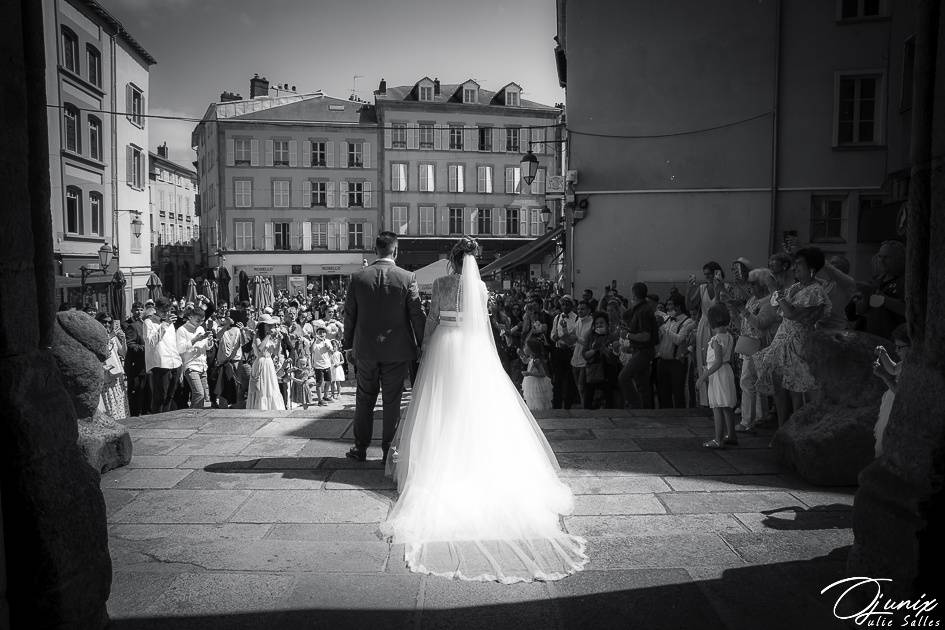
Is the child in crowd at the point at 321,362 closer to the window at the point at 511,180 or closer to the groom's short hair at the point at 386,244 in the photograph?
the groom's short hair at the point at 386,244

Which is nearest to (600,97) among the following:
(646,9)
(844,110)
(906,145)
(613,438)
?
(646,9)

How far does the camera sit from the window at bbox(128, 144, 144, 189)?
2661 cm

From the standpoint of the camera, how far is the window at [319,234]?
47.6 metres

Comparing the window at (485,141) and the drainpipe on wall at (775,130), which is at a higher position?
the window at (485,141)

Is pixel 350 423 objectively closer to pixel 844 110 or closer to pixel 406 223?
pixel 844 110

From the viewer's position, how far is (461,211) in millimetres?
48125

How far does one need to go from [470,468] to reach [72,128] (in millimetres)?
23095

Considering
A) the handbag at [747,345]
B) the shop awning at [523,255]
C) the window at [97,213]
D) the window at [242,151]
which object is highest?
the window at [242,151]

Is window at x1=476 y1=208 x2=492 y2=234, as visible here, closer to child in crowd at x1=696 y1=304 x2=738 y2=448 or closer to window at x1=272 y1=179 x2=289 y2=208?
window at x1=272 y1=179 x2=289 y2=208

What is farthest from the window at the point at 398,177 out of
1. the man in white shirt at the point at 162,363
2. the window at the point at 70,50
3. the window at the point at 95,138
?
the man in white shirt at the point at 162,363

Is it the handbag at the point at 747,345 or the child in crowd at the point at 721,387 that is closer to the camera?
the child in crowd at the point at 721,387

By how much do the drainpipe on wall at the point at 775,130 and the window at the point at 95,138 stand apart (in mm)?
21516

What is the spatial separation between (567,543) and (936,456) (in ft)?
6.29

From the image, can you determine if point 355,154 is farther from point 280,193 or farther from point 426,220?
point 426,220
